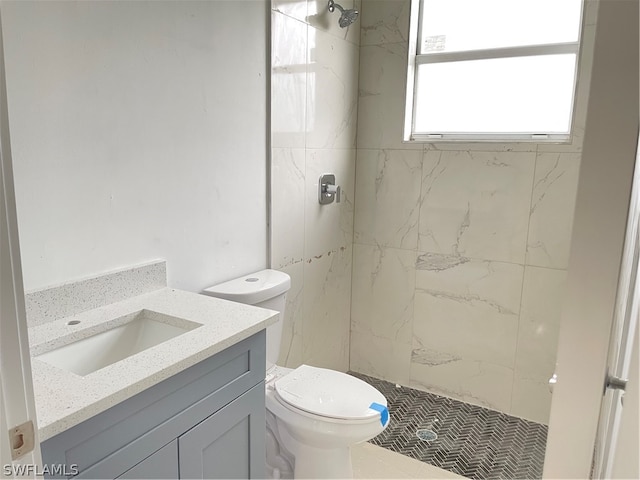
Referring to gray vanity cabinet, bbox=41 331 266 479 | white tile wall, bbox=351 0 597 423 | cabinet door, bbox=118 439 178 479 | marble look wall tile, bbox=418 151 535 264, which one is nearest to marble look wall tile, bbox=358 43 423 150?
white tile wall, bbox=351 0 597 423

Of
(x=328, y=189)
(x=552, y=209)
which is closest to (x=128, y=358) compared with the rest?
(x=328, y=189)

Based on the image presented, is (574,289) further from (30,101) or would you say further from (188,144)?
(188,144)

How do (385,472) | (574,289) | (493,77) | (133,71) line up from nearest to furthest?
(574,289), (133,71), (385,472), (493,77)

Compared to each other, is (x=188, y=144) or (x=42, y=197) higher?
(x=188, y=144)

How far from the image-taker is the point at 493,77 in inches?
99.0

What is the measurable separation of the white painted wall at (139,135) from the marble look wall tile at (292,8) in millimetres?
76

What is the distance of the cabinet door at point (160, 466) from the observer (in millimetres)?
1133

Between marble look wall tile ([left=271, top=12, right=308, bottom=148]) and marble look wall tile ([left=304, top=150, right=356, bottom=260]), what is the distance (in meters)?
0.19

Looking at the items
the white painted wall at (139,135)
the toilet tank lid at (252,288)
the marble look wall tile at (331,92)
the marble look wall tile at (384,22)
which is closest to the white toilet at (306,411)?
the toilet tank lid at (252,288)

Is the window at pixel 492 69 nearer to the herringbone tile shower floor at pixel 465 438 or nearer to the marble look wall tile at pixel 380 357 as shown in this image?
the marble look wall tile at pixel 380 357

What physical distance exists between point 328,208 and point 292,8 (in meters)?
0.99

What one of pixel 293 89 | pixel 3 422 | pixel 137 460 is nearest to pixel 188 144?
pixel 293 89

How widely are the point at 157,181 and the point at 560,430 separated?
1437 mm

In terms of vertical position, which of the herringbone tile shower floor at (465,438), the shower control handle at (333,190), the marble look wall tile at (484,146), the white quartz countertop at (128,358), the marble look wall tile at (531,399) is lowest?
the herringbone tile shower floor at (465,438)
